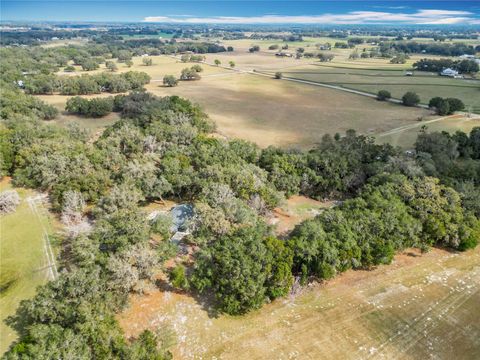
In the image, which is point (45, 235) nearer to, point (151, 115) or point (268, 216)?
point (268, 216)

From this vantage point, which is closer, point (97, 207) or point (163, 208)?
point (97, 207)

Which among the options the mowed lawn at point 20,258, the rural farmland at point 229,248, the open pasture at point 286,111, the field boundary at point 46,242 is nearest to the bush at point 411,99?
the open pasture at point 286,111

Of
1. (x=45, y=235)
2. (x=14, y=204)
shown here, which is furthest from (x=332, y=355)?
(x=14, y=204)

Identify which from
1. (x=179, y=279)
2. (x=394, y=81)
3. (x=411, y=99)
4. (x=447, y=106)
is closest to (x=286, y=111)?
(x=411, y=99)

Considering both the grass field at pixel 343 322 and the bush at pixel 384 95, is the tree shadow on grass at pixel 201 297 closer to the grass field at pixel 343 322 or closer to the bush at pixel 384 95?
the grass field at pixel 343 322

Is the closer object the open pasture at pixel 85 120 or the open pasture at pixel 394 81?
the open pasture at pixel 85 120

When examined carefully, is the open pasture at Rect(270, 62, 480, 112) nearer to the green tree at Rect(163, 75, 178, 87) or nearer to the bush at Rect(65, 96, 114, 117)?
the green tree at Rect(163, 75, 178, 87)

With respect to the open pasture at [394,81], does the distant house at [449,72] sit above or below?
above
